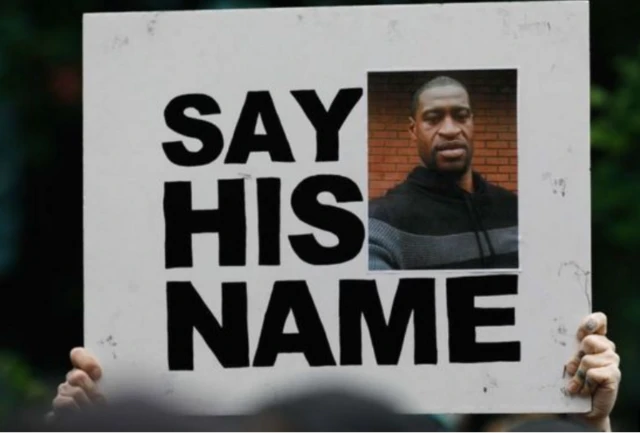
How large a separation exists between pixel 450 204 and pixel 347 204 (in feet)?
0.64

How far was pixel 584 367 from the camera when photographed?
421cm

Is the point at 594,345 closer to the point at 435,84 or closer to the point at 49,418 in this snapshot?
the point at 435,84

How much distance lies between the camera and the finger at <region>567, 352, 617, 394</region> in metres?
4.20

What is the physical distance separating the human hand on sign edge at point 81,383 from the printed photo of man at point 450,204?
584mm

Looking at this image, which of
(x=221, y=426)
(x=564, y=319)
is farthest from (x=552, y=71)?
(x=221, y=426)

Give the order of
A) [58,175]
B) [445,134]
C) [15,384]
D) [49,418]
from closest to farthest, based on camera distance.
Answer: [49,418] → [445,134] → [15,384] → [58,175]

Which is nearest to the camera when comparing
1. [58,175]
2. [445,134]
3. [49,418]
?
[49,418]

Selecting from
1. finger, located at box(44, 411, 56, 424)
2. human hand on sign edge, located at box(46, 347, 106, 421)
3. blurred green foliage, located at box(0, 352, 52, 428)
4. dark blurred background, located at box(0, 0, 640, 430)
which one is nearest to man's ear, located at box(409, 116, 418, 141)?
human hand on sign edge, located at box(46, 347, 106, 421)

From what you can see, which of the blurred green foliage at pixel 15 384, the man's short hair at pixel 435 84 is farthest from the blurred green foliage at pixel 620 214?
the man's short hair at pixel 435 84

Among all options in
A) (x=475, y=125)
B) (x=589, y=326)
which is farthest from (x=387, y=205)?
(x=589, y=326)

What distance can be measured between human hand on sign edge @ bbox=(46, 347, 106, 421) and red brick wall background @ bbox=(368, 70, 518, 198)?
2.01 ft

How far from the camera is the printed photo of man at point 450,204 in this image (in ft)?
14.0

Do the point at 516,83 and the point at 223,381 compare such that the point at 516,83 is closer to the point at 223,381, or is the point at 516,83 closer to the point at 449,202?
the point at 449,202

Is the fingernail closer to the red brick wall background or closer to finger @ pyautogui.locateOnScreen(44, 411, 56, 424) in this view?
the red brick wall background
